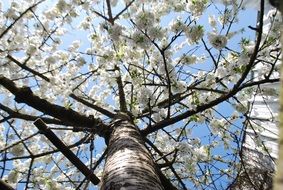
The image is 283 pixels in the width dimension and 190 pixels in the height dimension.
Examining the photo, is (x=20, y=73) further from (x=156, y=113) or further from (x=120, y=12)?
(x=156, y=113)

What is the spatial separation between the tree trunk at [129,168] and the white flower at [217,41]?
1.52 metres

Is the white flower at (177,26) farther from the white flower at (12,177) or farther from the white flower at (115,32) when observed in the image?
the white flower at (12,177)

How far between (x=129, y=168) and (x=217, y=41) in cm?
217

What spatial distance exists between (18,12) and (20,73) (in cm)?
82

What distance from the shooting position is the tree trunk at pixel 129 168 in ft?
5.34

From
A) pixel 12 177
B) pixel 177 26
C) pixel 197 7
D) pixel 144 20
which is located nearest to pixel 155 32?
pixel 144 20

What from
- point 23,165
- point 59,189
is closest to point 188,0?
point 59,189

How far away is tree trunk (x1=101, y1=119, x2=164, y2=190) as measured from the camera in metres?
1.63

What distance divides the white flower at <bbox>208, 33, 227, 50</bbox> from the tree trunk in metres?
1.52

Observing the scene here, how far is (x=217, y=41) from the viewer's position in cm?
360

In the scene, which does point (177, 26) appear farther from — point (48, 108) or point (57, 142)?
point (57, 142)

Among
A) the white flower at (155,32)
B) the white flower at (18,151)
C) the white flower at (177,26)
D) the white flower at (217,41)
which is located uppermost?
the white flower at (177,26)

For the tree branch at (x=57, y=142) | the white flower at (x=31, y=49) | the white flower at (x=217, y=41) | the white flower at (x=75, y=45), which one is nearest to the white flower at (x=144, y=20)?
the white flower at (x=217, y=41)

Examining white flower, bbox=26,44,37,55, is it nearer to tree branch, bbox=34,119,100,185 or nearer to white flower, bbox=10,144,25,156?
white flower, bbox=10,144,25,156
